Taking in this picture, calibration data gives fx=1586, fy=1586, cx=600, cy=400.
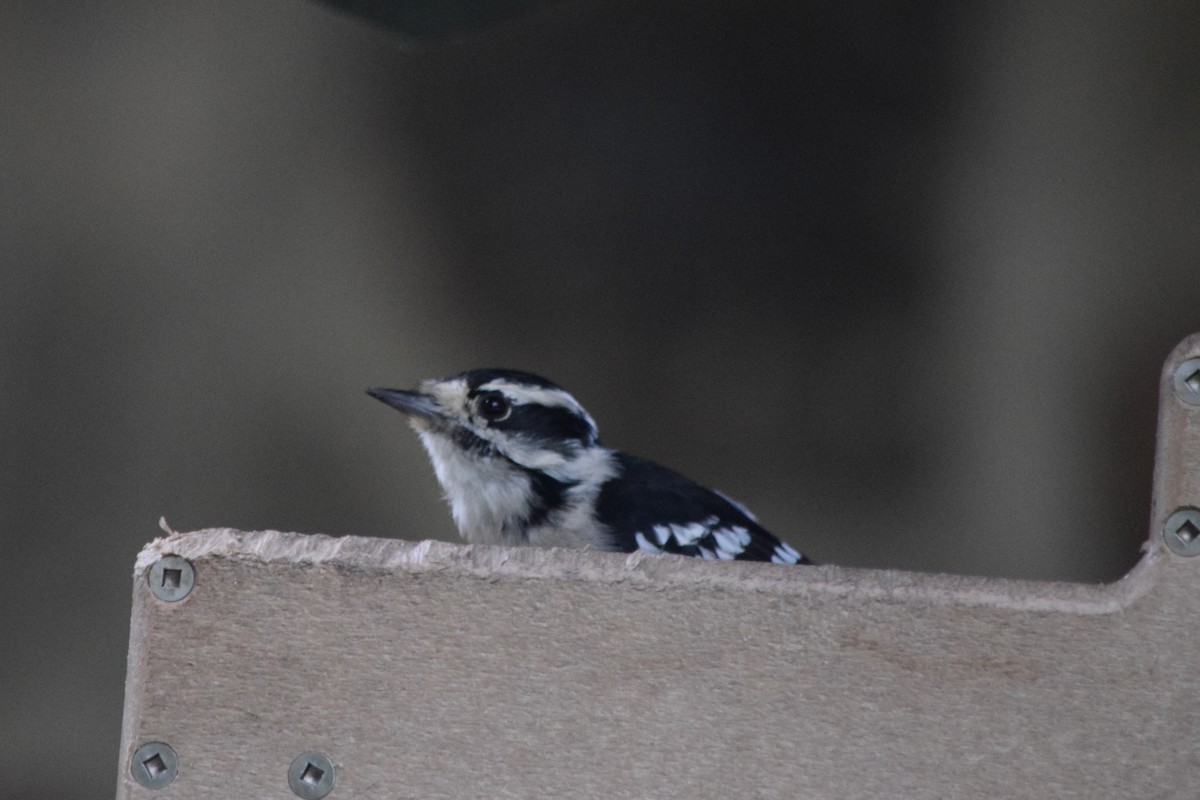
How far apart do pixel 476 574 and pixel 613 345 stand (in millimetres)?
2024

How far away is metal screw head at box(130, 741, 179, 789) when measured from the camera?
58.0 inches

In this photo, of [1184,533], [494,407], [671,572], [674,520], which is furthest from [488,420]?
[1184,533]

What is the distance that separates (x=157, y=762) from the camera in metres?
1.48

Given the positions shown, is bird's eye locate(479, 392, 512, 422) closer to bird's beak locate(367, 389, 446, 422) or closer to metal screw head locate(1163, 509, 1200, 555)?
bird's beak locate(367, 389, 446, 422)

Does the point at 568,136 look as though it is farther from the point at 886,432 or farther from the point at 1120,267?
the point at 1120,267

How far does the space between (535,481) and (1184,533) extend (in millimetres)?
1155

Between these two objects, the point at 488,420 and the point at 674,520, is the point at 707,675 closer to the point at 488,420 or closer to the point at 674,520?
the point at 674,520

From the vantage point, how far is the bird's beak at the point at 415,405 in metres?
2.44

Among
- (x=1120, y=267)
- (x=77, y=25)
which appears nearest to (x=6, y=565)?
(x=77, y=25)

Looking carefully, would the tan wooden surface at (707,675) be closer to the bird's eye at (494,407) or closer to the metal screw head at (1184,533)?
the metal screw head at (1184,533)

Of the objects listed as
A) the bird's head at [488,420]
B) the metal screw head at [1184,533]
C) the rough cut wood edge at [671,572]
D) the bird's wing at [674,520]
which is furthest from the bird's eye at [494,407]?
the metal screw head at [1184,533]

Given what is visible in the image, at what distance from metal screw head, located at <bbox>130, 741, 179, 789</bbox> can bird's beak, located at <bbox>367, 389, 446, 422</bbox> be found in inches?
39.5

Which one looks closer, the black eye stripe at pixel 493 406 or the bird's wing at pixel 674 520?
the bird's wing at pixel 674 520

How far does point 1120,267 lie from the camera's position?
3.30m
